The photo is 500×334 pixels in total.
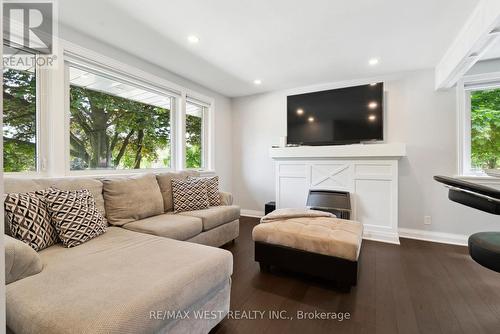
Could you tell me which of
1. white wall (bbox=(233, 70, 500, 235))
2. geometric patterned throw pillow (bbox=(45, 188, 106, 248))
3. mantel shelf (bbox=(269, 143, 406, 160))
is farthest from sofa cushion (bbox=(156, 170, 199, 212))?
white wall (bbox=(233, 70, 500, 235))

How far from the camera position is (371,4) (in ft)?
6.41

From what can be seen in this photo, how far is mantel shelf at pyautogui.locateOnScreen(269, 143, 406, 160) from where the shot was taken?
3.11m

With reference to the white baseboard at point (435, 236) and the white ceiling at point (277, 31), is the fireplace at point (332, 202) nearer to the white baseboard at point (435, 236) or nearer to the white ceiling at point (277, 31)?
the white baseboard at point (435, 236)

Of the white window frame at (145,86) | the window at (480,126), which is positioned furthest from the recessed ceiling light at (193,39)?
the window at (480,126)

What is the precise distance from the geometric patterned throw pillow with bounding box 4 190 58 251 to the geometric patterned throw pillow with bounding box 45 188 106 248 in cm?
5

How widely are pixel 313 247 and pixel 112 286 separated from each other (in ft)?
4.98

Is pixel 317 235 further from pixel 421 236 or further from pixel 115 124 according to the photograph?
pixel 115 124

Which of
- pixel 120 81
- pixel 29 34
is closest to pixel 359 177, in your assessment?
pixel 120 81

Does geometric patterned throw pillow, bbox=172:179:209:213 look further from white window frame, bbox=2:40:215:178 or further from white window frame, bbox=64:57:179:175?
white window frame, bbox=2:40:215:178

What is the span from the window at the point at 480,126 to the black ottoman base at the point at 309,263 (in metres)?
2.45

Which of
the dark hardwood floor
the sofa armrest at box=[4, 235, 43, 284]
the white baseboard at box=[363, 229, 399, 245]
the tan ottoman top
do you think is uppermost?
the sofa armrest at box=[4, 235, 43, 284]

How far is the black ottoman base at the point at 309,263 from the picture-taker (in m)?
1.89

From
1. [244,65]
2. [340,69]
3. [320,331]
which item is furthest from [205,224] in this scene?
[340,69]

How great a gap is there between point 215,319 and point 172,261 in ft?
1.53
